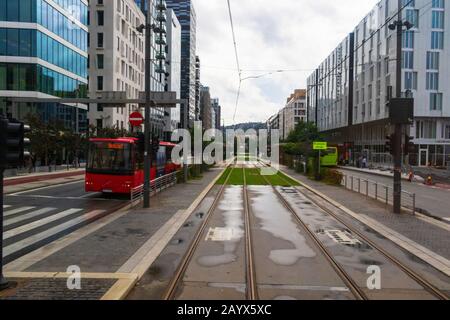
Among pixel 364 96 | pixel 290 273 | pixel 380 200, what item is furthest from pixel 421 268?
pixel 364 96

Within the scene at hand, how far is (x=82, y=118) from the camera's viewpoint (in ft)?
203

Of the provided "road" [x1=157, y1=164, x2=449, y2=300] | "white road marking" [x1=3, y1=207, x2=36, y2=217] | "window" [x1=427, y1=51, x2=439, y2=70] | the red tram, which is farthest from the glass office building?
"window" [x1=427, y1=51, x2=439, y2=70]

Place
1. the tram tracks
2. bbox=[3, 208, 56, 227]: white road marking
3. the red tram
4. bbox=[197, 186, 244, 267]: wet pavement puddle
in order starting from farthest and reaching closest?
the red tram < bbox=[3, 208, 56, 227]: white road marking < bbox=[197, 186, 244, 267]: wet pavement puddle < the tram tracks

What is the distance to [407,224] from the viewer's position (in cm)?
1461

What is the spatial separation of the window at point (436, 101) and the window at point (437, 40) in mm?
6082

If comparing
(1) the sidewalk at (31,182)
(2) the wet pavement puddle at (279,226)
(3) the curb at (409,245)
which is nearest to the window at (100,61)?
(1) the sidewalk at (31,182)

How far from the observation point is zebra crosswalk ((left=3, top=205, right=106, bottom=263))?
34.4 ft

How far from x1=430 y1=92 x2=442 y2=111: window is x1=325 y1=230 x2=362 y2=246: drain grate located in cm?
5372

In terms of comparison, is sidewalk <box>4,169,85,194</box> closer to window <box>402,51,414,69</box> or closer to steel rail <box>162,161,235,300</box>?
steel rail <box>162,161,235,300</box>

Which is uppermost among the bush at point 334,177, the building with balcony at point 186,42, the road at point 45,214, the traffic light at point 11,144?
the building with balcony at point 186,42

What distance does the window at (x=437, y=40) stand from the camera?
60.7m

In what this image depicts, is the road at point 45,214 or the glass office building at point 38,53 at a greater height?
the glass office building at point 38,53

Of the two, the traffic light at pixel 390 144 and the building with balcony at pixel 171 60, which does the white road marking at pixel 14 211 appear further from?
the building with balcony at pixel 171 60
